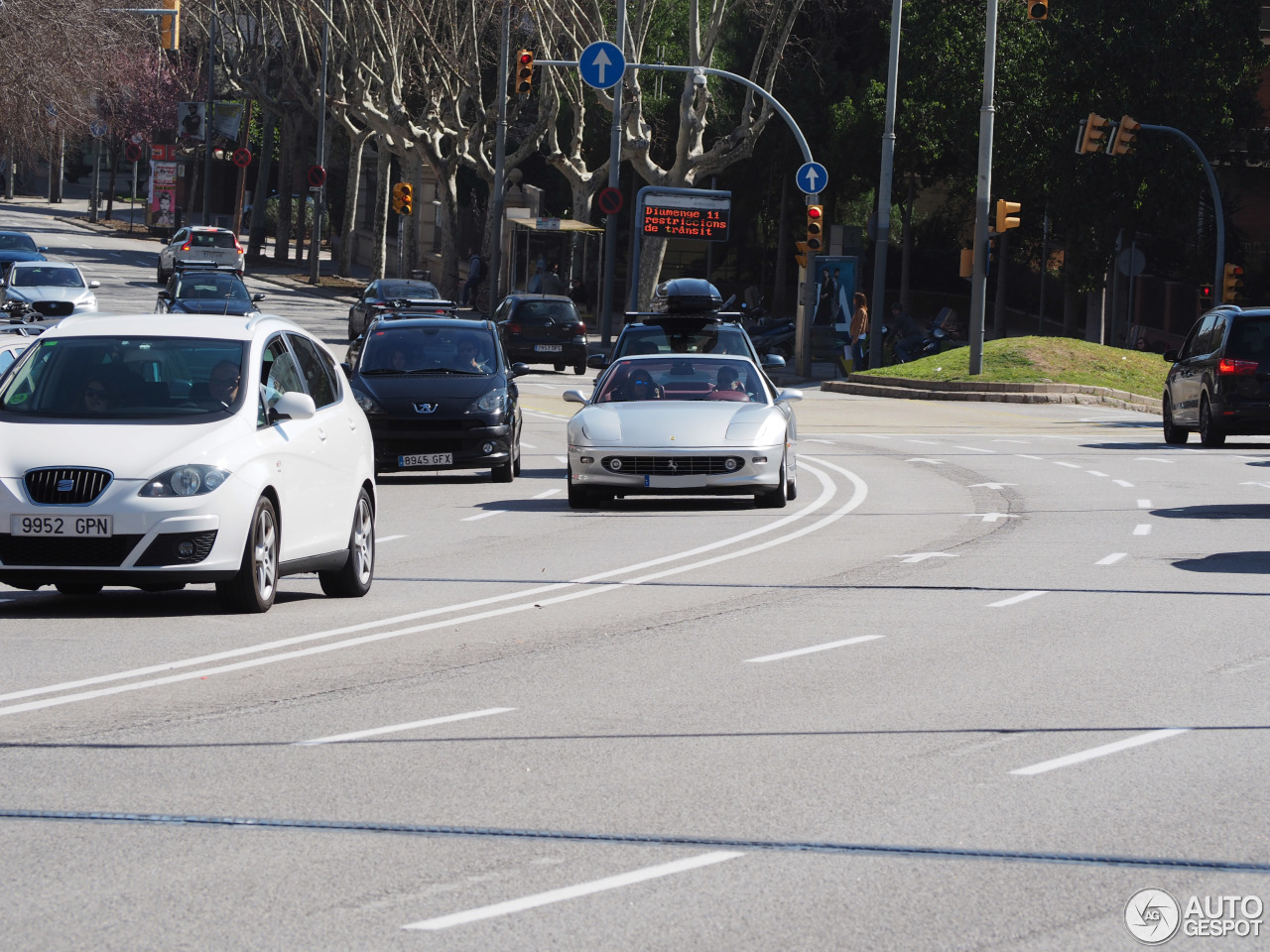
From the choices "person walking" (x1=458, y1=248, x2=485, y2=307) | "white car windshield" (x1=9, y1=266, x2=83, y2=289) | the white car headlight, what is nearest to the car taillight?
the white car headlight

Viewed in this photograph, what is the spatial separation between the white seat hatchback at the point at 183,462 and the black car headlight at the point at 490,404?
7.71 m

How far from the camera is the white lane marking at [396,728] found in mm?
7332

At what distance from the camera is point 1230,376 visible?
955 inches

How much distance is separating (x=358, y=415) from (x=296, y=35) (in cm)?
6895

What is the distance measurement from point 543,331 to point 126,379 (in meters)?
32.4

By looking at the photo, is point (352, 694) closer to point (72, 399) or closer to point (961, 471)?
point (72, 399)

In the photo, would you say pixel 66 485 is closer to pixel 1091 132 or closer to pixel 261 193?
pixel 1091 132

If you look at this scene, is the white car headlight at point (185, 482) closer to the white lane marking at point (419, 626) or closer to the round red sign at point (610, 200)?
the white lane marking at point (419, 626)

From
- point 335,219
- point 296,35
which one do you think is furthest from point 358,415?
point 335,219

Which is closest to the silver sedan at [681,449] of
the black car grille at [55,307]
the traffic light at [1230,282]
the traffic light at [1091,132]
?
the traffic light at [1091,132]

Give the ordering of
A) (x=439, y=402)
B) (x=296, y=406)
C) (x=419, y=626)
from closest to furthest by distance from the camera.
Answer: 1. (x=419, y=626)
2. (x=296, y=406)
3. (x=439, y=402)

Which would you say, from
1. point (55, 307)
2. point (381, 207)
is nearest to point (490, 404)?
point (55, 307)

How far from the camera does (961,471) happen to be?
71.8 ft

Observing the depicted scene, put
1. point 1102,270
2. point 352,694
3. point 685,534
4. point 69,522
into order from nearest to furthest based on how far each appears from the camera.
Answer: point 352,694, point 69,522, point 685,534, point 1102,270
